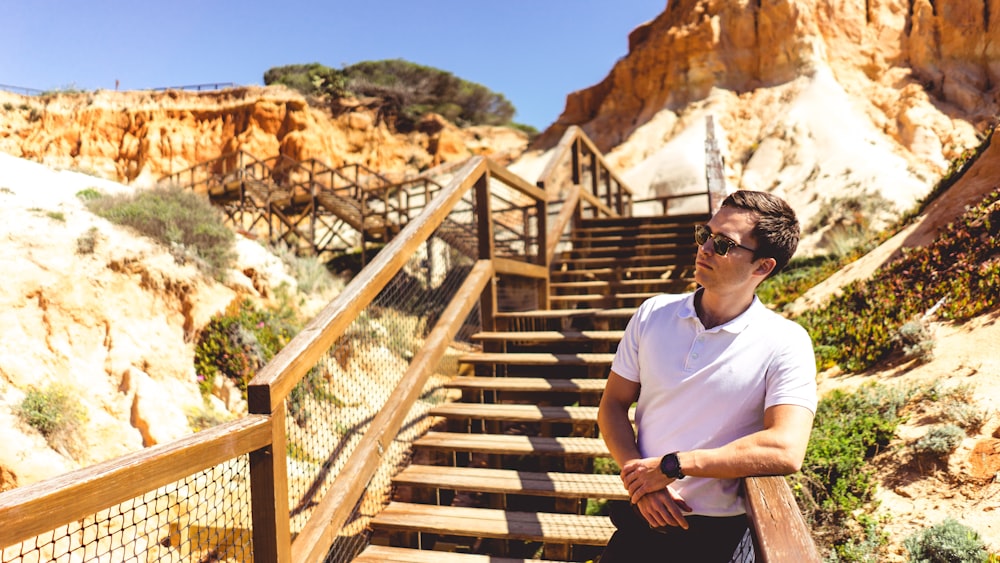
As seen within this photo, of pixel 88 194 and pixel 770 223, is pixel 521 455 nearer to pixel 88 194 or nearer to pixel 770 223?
pixel 770 223

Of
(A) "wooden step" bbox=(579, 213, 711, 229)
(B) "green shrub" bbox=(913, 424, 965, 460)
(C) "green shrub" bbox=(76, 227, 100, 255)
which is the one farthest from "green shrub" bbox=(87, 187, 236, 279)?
(B) "green shrub" bbox=(913, 424, 965, 460)

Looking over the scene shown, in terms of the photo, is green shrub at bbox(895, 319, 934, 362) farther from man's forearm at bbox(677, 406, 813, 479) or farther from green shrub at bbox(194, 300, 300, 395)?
green shrub at bbox(194, 300, 300, 395)

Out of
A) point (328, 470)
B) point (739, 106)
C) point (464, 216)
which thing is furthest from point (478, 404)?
point (739, 106)

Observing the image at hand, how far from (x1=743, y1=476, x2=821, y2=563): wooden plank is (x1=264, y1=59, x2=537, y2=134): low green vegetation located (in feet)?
97.7

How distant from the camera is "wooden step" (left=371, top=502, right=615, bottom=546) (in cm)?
287

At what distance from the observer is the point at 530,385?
4.02m

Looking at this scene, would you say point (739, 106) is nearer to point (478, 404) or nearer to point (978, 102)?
point (978, 102)

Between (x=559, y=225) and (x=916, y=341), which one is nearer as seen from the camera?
(x=916, y=341)

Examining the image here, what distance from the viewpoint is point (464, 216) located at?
1567cm

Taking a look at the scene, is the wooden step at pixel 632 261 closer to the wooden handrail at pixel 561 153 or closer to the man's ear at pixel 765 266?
the wooden handrail at pixel 561 153

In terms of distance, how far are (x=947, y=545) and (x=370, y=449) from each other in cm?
263

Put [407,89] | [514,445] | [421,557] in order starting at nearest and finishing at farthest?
[421,557]
[514,445]
[407,89]

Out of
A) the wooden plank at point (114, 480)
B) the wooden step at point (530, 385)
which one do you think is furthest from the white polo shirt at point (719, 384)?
the wooden step at point (530, 385)

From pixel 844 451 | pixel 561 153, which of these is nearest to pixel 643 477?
pixel 844 451
